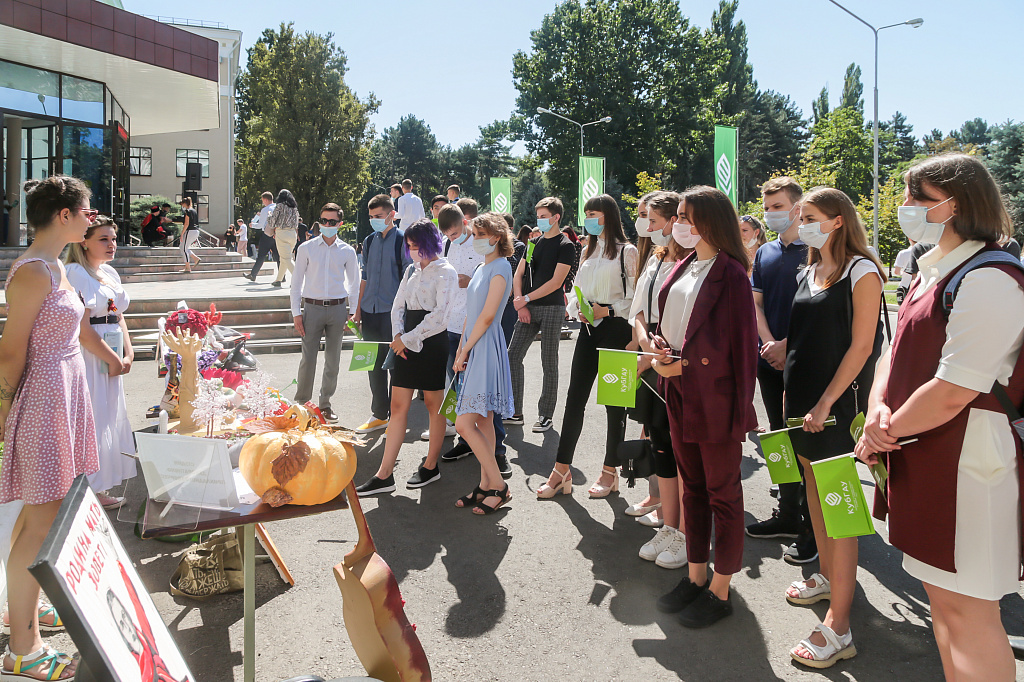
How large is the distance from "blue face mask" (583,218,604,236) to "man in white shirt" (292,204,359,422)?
2.89m

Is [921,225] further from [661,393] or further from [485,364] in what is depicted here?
[485,364]

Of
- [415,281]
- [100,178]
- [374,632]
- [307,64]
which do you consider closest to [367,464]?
[415,281]

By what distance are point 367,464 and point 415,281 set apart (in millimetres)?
1658

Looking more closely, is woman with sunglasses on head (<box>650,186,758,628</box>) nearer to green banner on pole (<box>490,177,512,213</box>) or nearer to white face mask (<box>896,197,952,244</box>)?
white face mask (<box>896,197,952,244</box>)

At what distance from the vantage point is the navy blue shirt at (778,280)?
408 centimetres

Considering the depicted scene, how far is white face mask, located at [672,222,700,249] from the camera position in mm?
3350

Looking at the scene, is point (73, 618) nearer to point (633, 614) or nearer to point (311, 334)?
point (633, 614)

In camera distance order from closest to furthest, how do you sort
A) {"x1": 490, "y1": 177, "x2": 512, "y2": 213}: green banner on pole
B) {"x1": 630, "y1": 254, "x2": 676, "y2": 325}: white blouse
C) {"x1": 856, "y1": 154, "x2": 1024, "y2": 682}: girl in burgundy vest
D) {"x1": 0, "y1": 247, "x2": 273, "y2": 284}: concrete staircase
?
{"x1": 856, "y1": 154, "x2": 1024, "y2": 682}: girl in burgundy vest
{"x1": 630, "y1": 254, "x2": 676, "y2": 325}: white blouse
{"x1": 0, "y1": 247, "x2": 273, "y2": 284}: concrete staircase
{"x1": 490, "y1": 177, "x2": 512, "y2": 213}: green banner on pole

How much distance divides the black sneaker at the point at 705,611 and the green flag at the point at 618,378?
106 cm

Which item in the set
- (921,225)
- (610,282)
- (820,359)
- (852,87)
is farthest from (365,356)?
(852,87)

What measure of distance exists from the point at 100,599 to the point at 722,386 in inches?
101

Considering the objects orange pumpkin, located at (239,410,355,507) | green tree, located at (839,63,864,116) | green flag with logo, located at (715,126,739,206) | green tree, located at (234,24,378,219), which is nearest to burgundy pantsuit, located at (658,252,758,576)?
orange pumpkin, located at (239,410,355,507)

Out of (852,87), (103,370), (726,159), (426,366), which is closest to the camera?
(103,370)

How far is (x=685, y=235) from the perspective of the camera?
340 cm
